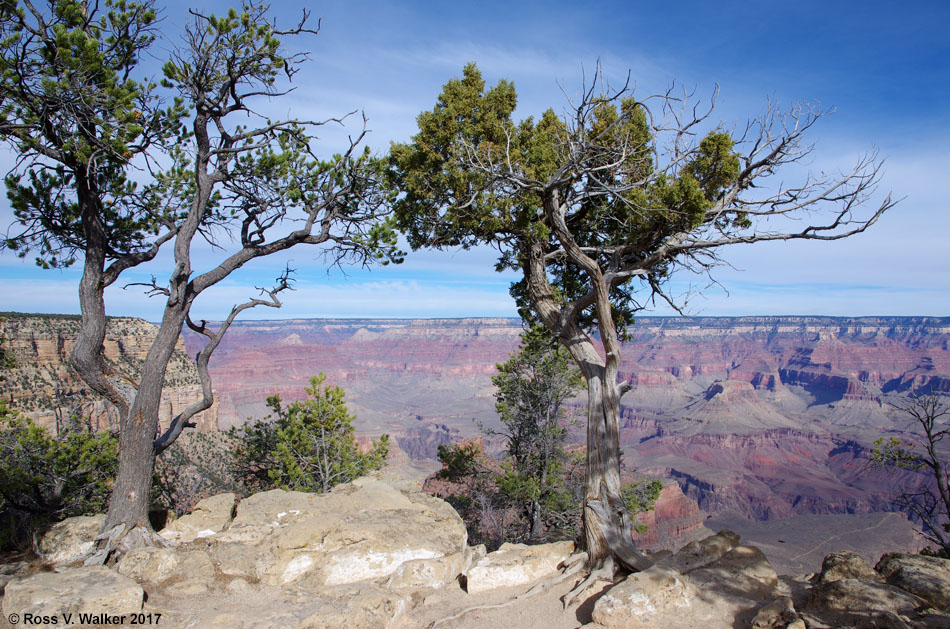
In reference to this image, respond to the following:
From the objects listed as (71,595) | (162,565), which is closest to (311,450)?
(162,565)

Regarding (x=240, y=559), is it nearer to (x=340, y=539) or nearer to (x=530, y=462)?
(x=340, y=539)

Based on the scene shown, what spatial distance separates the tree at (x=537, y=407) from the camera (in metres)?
18.0

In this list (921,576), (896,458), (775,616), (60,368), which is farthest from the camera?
(60,368)

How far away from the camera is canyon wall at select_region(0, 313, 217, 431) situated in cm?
3672

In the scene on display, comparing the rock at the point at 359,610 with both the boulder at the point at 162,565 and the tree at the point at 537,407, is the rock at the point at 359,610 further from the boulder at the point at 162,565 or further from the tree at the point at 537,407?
the tree at the point at 537,407

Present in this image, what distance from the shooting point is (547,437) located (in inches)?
719

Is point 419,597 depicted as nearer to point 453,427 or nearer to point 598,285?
point 598,285

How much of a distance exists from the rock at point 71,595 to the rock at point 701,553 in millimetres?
7170

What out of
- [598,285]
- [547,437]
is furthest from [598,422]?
[547,437]

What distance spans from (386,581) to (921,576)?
755 cm

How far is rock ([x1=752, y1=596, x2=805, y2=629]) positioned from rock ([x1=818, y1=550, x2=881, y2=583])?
2602mm

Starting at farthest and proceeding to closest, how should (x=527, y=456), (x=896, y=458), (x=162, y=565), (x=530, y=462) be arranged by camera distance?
(x=527, y=456) < (x=530, y=462) < (x=896, y=458) < (x=162, y=565)

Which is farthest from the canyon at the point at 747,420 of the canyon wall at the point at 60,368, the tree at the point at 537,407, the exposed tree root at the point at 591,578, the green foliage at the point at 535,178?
the exposed tree root at the point at 591,578

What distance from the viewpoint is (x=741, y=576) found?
24.4ft
